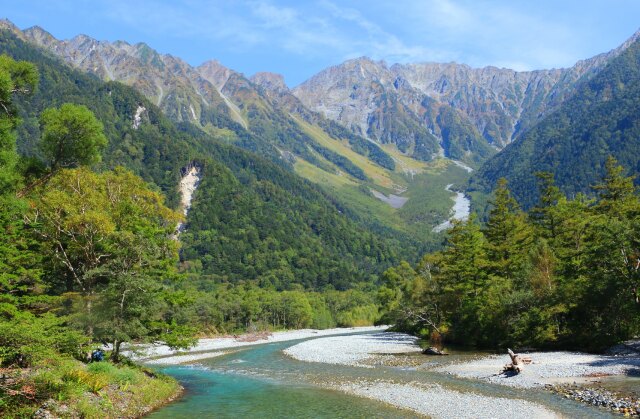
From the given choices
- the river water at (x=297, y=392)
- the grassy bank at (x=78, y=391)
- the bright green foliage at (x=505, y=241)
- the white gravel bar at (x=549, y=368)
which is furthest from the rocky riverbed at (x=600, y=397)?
the bright green foliage at (x=505, y=241)

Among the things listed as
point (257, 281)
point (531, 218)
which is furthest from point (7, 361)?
point (257, 281)

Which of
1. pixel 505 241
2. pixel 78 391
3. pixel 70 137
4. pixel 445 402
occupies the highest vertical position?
pixel 70 137

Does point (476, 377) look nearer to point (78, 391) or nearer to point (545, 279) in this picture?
point (545, 279)

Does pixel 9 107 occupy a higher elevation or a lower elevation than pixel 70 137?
higher

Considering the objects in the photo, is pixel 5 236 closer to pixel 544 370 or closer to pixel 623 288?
pixel 544 370

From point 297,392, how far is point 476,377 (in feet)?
44.9

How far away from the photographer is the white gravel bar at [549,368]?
31.4m

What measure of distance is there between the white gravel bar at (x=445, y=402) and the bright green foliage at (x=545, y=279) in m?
20.6

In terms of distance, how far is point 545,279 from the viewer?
162 feet

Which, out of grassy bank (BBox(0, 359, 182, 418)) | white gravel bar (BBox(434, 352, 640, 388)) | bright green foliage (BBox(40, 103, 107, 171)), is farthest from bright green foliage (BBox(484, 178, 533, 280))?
bright green foliage (BBox(40, 103, 107, 171))

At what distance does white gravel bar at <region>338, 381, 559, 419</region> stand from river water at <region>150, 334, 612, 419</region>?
83 cm

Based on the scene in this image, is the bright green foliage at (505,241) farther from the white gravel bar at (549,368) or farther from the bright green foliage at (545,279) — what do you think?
the white gravel bar at (549,368)

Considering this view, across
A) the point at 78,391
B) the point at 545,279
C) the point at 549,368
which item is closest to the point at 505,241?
the point at 545,279

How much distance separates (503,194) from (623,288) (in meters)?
28.7
